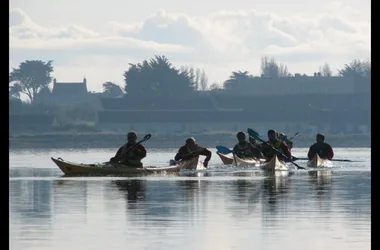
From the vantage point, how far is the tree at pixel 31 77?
16812cm

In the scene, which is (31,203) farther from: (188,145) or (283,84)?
(283,84)

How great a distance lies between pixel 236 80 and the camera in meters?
174

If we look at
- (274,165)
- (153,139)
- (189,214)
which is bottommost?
(189,214)

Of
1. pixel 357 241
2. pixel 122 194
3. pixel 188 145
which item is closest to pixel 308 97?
pixel 188 145

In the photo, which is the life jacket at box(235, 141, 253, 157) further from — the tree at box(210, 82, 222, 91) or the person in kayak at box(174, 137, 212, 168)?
the tree at box(210, 82, 222, 91)

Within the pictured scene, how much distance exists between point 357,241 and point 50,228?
4.23 meters

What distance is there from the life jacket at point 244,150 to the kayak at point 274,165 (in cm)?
427

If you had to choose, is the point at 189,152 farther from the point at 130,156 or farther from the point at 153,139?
the point at 153,139

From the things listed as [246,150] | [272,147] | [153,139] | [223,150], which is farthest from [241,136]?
[153,139]

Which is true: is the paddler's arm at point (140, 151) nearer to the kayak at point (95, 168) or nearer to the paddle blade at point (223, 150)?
the kayak at point (95, 168)

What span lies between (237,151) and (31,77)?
127932mm

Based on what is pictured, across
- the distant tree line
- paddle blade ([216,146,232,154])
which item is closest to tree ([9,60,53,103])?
the distant tree line

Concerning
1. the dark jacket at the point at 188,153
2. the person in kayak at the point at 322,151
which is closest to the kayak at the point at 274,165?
the dark jacket at the point at 188,153

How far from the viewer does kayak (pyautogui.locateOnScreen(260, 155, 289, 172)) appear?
3819cm
